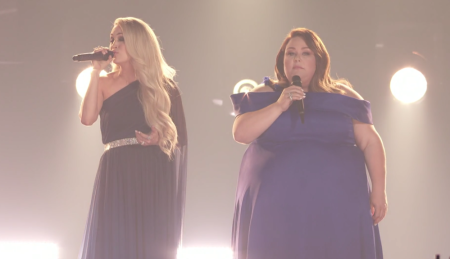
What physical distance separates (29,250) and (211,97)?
189 cm

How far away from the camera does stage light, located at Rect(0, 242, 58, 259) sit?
13.9ft

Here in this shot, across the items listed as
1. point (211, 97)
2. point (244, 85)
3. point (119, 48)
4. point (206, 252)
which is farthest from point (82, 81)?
point (119, 48)

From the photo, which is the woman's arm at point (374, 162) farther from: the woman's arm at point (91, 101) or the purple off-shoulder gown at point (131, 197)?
the woman's arm at point (91, 101)

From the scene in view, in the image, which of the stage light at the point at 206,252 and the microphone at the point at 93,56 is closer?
the microphone at the point at 93,56

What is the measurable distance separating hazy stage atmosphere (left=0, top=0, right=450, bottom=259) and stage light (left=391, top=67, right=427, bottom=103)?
4 cm

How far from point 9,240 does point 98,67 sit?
238 cm

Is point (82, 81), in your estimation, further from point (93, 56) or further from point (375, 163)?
point (375, 163)

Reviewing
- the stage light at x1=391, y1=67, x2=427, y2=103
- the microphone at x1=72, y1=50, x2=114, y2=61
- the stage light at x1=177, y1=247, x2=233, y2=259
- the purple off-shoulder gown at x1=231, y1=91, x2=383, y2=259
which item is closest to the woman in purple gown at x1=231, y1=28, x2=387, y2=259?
the purple off-shoulder gown at x1=231, y1=91, x2=383, y2=259

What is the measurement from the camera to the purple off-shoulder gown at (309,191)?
2020 millimetres

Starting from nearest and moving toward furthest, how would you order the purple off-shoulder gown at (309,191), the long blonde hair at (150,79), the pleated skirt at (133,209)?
the purple off-shoulder gown at (309,191) → the pleated skirt at (133,209) → the long blonde hair at (150,79)

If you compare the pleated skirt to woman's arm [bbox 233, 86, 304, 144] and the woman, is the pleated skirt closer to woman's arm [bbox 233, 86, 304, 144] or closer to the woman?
the woman

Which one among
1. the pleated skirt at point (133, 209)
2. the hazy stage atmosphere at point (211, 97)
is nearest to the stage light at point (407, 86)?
the hazy stage atmosphere at point (211, 97)

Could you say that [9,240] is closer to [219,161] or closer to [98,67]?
[219,161]

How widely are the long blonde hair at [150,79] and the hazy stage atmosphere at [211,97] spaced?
188cm
